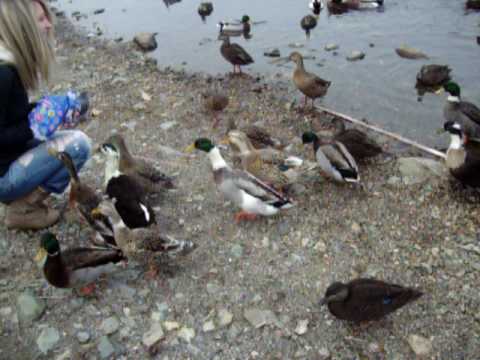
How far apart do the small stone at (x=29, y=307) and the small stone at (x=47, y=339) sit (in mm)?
215

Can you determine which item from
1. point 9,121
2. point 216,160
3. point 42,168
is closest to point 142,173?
point 216,160

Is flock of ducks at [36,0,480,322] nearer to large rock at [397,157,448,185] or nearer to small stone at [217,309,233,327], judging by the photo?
large rock at [397,157,448,185]

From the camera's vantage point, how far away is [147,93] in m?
8.31

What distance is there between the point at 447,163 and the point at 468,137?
1400 mm

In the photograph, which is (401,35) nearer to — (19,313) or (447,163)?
(447,163)

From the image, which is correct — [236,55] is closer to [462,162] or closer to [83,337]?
[462,162]

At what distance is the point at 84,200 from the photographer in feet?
16.0

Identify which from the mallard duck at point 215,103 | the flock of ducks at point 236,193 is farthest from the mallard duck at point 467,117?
the mallard duck at point 215,103

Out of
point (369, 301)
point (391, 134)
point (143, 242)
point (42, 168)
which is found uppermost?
point (42, 168)

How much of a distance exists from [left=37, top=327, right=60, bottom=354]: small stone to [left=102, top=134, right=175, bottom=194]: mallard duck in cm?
199

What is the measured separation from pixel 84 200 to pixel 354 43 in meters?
7.63

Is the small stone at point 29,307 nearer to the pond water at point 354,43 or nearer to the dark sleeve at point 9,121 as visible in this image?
the dark sleeve at point 9,121

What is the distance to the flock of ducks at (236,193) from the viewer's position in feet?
11.9

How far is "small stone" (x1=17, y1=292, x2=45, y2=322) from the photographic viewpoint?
3.91 m
